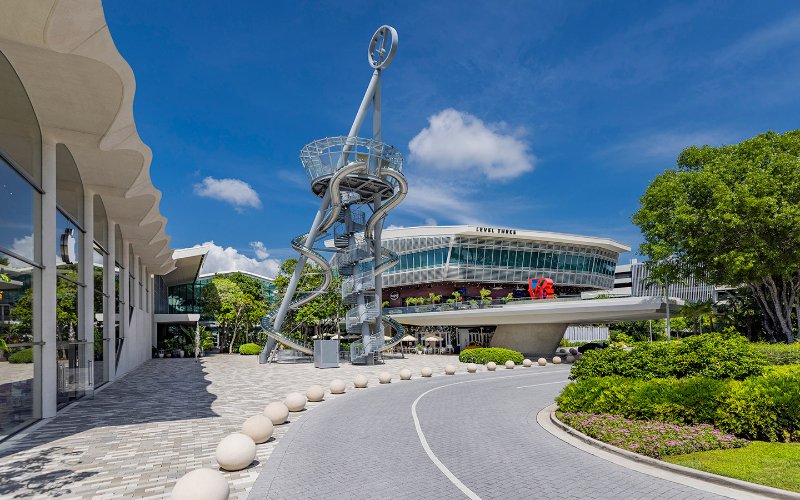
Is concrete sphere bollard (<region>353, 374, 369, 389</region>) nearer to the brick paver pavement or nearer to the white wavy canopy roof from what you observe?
the brick paver pavement

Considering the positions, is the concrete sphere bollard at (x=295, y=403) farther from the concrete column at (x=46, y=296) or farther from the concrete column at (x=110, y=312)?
the concrete column at (x=110, y=312)

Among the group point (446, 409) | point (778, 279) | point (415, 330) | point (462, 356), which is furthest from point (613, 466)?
point (415, 330)

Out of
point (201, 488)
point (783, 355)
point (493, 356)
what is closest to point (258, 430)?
point (201, 488)

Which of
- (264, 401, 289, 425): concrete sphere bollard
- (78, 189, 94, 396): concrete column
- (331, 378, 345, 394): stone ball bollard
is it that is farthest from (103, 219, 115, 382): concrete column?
(264, 401, 289, 425): concrete sphere bollard

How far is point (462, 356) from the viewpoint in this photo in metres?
42.0

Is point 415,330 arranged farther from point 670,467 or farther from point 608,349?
point 670,467

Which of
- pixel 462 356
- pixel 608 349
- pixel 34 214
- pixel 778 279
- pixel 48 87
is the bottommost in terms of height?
pixel 462 356

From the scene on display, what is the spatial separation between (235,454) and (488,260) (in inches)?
2536

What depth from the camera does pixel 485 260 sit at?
72.0 m

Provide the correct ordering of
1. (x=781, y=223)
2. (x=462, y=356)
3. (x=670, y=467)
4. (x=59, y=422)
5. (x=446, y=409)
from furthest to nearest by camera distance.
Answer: (x=462, y=356)
(x=781, y=223)
(x=446, y=409)
(x=59, y=422)
(x=670, y=467)

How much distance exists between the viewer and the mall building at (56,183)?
35.6ft

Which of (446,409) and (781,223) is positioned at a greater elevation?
(781,223)

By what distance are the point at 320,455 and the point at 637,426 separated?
694cm

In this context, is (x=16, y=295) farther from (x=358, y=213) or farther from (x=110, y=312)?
(x=358, y=213)
